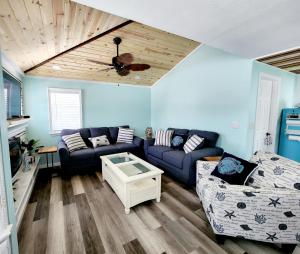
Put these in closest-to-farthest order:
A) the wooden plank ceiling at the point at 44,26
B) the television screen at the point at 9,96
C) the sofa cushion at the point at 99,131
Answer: the wooden plank ceiling at the point at 44,26 → the television screen at the point at 9,96 → the sofa cushion at the point at 99,131

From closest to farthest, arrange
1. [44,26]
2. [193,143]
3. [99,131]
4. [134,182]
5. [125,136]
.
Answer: [44,26] → [134,182] → [193,143] → [99,131] → [125,136]

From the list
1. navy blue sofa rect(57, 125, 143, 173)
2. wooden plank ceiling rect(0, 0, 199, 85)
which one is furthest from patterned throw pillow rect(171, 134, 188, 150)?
wooden plank ceiling rect(0, 0, 199, 85)

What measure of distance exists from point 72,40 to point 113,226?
2733mm

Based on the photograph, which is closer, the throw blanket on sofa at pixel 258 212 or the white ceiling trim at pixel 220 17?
the white ceiling trim at pixel 220 17

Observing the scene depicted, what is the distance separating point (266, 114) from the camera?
10.7ft

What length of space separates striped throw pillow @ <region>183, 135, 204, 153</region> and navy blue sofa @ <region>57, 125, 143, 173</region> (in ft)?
4.60

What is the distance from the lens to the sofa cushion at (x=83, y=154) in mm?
3193

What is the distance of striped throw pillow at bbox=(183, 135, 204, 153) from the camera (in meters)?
3.06

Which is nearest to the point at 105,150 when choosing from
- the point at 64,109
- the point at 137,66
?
the point at 64,109

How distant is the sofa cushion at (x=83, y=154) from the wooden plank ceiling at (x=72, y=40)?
6.14 feet

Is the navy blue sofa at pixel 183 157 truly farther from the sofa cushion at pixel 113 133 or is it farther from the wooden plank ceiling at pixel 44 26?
the wooden plank ceiling at pixel 44 26

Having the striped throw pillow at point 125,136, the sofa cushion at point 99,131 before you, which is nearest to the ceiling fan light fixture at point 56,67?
the sofa cushion at point 99,131

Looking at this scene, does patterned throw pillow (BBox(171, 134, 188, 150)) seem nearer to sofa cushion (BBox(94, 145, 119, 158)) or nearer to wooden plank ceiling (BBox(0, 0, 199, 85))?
sofa cushion (BBox(94, 145, 119, 158))

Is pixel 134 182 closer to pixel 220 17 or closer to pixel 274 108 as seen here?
pixel 220 17
